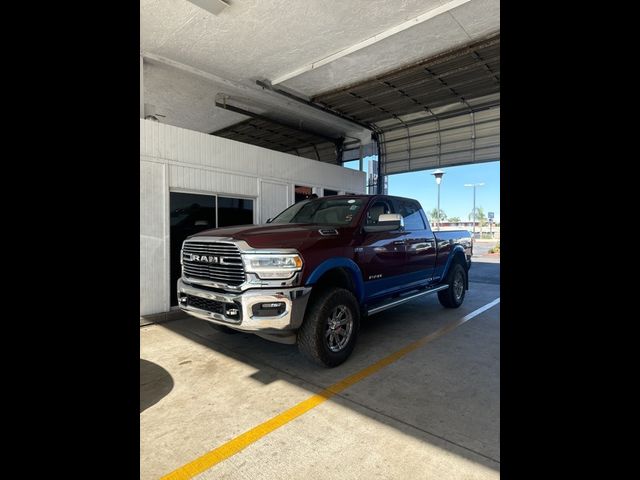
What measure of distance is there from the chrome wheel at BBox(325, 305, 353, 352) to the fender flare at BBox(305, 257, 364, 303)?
1.23 feet

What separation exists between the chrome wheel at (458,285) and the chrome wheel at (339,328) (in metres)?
3.39

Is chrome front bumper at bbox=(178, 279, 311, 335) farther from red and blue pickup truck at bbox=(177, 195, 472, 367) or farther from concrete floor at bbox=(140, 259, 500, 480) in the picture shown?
concrete floor at bbox=(140, 259, 500, 480)

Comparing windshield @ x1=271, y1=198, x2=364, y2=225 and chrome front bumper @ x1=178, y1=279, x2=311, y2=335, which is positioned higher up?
windshield @ x1=271, y1=198, x2=364, y2=225

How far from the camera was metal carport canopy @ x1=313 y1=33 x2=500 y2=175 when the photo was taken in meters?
7.85

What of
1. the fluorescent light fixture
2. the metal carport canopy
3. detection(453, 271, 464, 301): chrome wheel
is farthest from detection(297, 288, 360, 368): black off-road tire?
the metal carport canopy

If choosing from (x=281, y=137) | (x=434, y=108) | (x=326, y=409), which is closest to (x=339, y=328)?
(x=326, y=409)

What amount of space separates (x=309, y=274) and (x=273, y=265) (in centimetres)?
39

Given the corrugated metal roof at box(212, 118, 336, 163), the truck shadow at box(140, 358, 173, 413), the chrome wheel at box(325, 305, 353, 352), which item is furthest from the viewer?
the corrugated metal roof at box(212, 118, 336, 163)
